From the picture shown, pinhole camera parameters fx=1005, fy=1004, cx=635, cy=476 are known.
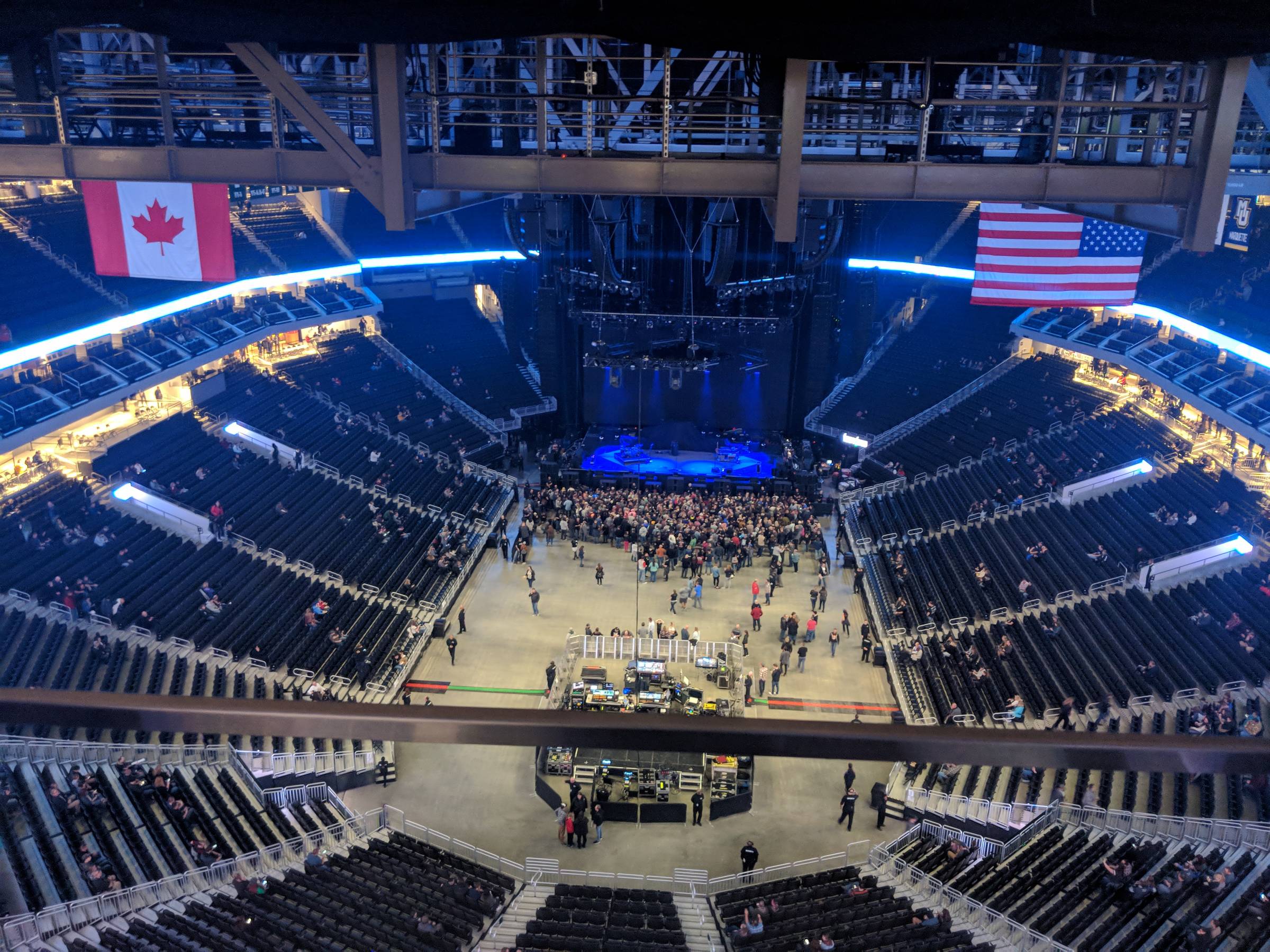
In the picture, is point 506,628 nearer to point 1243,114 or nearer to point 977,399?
point 977,399

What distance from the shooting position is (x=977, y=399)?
3123 centimetres

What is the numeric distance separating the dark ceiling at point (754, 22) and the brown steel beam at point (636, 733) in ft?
12.7

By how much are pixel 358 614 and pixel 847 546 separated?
12759 mm

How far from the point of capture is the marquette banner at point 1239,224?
89.1ft

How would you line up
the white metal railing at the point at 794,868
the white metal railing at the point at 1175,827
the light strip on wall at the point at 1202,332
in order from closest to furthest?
the white metal railing at the point at 1175,827 < the white metal railing at the point at 794,868 < the light strip on wall at the point at 1202,332

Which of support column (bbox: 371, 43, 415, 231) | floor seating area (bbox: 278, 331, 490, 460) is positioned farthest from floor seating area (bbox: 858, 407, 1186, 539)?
support column (bbox: 371, 43, 415, 231)

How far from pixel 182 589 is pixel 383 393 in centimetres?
1379

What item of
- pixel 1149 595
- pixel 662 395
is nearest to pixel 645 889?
pixel 1149 595

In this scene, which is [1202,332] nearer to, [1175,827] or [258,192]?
[1175,827]

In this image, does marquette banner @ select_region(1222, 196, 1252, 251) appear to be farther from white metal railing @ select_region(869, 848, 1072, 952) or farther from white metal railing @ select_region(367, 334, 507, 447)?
white metal railing @ select_region(367, 334, 507, 447)

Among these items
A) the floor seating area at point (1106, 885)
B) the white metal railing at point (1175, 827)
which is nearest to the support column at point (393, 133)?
the floor seating area at point (1106, 885)

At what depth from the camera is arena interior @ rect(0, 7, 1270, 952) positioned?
7.20 m

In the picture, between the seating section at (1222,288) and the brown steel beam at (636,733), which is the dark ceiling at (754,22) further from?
the seating section at (1222,288)

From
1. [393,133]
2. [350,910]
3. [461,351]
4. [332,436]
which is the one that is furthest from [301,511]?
[393,133]
